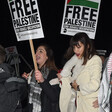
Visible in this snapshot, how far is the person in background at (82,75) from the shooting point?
204cm

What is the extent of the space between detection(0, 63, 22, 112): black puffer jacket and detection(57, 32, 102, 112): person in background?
633 mm

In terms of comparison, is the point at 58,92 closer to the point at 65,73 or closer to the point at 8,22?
the point at 65,73

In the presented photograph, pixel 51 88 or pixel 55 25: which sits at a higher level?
pixel 51 88

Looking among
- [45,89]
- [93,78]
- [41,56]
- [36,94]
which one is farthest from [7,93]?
[41,56]

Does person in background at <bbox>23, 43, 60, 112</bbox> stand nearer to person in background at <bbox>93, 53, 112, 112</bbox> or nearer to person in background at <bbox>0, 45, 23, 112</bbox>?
person in background at <bbox>0, 45, 23, 112</bbox>

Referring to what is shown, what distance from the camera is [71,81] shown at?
2.29 meters

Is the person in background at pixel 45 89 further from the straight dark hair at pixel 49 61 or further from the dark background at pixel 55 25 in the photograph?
the dark background at pixel 55 25

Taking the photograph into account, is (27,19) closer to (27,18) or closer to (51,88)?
(27,18)

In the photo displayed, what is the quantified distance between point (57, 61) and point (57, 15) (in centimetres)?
204

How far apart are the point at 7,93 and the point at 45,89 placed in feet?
1.70

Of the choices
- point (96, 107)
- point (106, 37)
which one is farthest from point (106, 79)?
point (106, 37)

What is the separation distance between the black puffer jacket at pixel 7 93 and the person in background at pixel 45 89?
0.39 m

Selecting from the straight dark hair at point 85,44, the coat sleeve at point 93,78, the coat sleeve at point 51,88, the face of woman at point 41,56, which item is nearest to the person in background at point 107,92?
the coat sleeve at point 93,78

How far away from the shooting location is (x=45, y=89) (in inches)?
85.9
